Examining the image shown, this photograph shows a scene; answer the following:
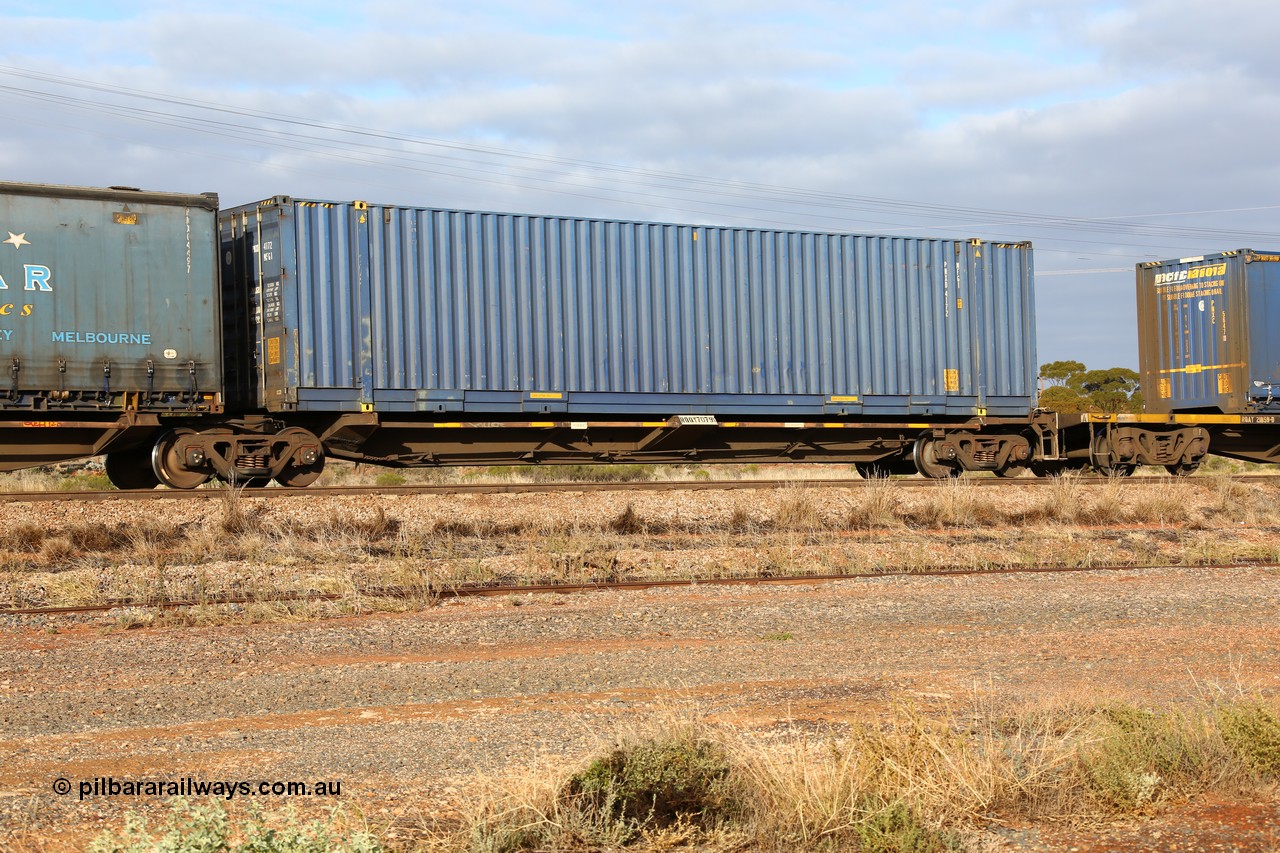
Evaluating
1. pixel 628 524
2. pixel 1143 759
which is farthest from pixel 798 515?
pixel 1143 759

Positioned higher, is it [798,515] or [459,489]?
[459,489]

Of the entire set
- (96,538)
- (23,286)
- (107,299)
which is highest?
(23,286)

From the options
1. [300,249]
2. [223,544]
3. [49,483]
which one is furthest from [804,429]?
[49,483]

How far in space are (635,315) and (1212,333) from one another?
10.5 meters

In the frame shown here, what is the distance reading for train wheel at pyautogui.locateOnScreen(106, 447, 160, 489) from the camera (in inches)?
580

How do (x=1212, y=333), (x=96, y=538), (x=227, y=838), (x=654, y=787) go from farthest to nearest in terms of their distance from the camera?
(x=1212, y=333), (x=96, y=538), (x=654, y=787), (x=227, y=838)

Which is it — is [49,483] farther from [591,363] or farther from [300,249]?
[591,363]

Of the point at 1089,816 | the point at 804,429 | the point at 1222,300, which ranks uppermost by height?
the point at 1222,300

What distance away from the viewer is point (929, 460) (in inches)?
707

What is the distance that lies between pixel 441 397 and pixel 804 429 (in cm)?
542

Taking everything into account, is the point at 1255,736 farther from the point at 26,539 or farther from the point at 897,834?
the point at 26,539

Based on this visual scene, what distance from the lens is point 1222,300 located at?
19.7m

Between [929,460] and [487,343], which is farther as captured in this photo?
[929,460]

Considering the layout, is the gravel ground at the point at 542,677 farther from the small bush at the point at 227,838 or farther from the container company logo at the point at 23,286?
the container company logo at the point at 23,286
